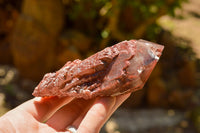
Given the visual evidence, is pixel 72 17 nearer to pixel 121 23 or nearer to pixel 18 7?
pixel 121 23

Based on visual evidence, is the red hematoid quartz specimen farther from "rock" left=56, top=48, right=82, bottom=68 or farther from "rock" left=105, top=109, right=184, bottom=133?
"rock" left=105, top=109, right=184, bottom=133

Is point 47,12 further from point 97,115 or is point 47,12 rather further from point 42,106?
point 97,115

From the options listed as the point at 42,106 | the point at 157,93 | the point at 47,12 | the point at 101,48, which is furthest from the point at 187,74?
the point at 42,106

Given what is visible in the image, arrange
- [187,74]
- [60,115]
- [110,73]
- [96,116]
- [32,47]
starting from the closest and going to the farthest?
[96,116], [110,73], [60,115], [32,47], [187,74]

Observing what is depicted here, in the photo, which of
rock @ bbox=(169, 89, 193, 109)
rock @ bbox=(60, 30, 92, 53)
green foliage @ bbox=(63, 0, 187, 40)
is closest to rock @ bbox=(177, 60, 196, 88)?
rock @ bbox=(169, 89, 193, 109)

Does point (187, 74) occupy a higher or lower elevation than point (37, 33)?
lower

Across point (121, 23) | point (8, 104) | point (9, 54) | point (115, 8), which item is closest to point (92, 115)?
point (115, 8)

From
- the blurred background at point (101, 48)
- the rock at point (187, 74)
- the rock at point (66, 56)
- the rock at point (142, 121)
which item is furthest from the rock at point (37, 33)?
the rock at point (187, 74)
